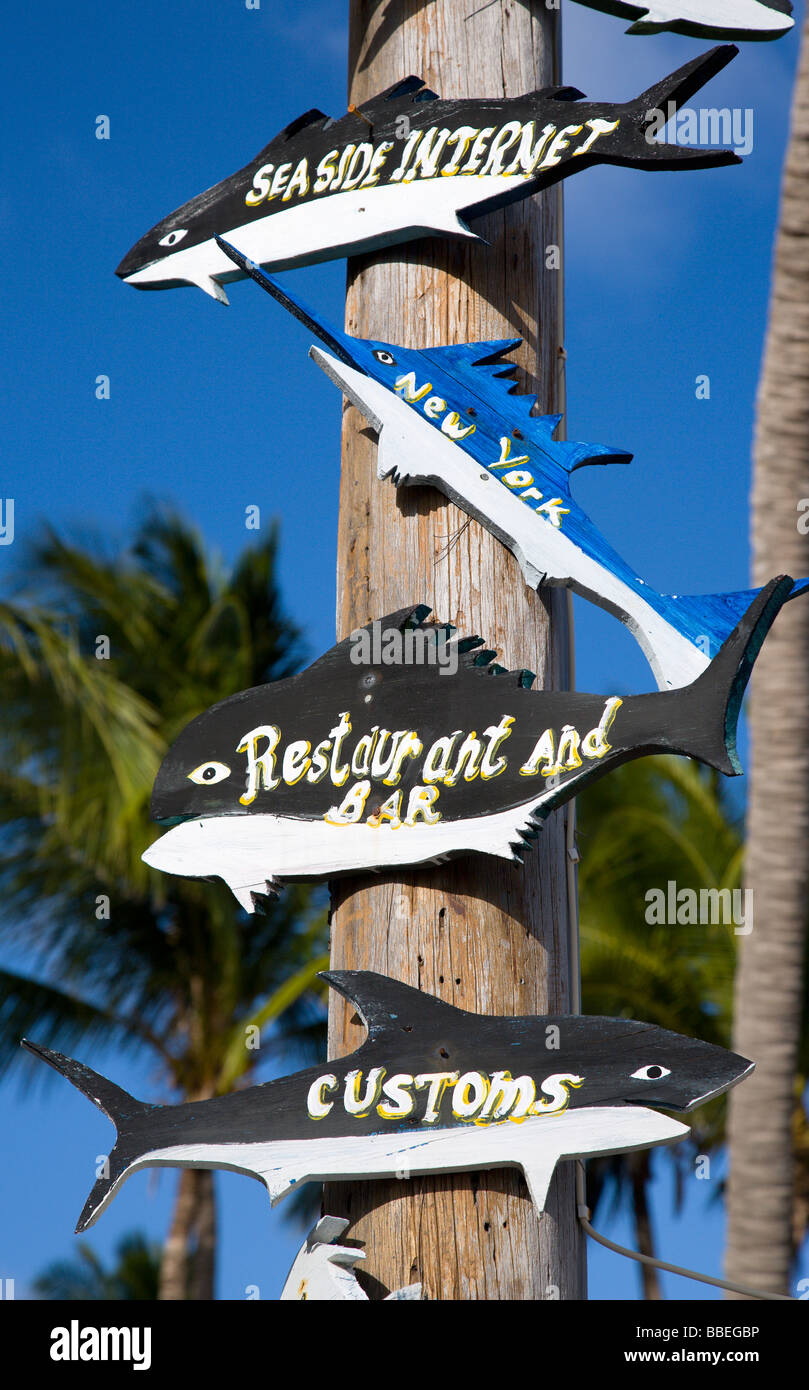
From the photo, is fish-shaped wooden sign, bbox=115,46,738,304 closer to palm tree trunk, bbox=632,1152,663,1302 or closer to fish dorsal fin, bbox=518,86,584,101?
fish dorsal fin, bbox=518,86,584,101

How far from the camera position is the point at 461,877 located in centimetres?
346

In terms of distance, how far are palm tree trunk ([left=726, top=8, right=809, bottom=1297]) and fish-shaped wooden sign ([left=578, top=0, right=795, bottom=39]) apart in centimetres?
312

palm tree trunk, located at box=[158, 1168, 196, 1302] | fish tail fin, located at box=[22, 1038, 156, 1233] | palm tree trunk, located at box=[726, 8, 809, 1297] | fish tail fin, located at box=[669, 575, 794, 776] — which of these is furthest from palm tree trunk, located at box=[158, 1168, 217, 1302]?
fish tail fin, located at box=[669, 575, 794, 776]

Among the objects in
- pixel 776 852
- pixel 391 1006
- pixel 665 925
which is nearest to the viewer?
pixel 391 1006

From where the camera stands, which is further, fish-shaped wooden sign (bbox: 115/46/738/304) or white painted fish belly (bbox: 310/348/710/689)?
fish-shaped wooden sign (bbox: 115/46/738/304)

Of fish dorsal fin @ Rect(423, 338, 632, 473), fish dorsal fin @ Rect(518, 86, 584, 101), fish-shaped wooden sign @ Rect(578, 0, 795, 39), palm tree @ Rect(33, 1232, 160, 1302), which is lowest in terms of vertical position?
palm tree @ Rect(33, 1232, 160, 1302)

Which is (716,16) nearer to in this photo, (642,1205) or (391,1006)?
(391,1006)

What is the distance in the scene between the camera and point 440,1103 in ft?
10.5

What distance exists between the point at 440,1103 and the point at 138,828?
7.58 meters

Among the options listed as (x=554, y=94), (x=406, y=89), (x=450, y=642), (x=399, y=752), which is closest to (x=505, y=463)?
(x=450, y=642)

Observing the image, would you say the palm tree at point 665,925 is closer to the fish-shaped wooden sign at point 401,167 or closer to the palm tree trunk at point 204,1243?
the palm tree trunk at point 204,1243

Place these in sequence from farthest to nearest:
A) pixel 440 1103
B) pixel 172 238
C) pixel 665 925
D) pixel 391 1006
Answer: pixel 665 925 → pixel 172 238 → pixel 391 1006 → pixel 440 1103

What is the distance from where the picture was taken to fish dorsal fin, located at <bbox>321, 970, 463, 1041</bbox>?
3.29 m
